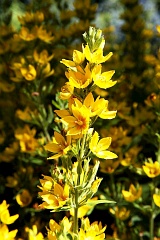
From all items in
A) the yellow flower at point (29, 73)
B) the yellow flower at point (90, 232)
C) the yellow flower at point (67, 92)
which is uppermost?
the yellow flower at point (29, 73)

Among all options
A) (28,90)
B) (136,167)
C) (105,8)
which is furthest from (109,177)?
(105,8)

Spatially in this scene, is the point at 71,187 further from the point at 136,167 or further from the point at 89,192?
the point at 136,167

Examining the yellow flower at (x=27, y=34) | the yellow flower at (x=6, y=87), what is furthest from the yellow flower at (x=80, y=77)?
the yellow flower at (x=6, y=87)

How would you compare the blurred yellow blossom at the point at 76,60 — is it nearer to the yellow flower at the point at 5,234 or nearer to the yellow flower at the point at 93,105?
the yellow flower at the point at 93,105

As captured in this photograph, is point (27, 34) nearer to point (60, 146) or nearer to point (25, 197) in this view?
point (25, 197)

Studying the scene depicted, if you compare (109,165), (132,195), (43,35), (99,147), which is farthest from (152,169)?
(43,35)

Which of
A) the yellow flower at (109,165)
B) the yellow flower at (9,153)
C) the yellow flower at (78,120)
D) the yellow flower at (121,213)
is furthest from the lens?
the yellow flower at (9,153)

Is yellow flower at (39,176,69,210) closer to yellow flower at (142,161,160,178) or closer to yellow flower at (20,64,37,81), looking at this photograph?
yellow flower at (142,161,160,178)
